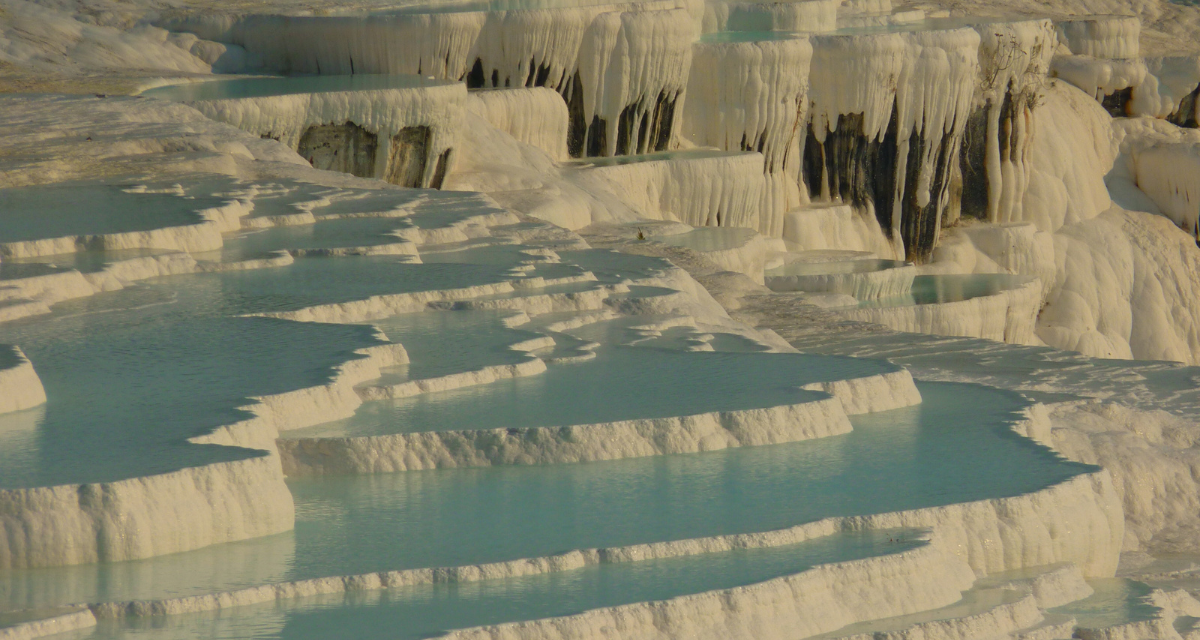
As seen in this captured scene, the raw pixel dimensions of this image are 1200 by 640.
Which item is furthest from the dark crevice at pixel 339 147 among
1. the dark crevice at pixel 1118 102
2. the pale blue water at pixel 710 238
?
the dark crevice at pixel 1118 102

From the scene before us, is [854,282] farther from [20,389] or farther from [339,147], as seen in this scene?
[20,389]

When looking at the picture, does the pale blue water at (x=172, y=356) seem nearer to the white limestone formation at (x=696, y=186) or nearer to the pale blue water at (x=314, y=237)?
A: the pale blue water at (x=314, y=237)

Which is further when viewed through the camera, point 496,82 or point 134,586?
point 496,82


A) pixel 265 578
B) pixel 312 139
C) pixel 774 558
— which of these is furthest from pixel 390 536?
pixel 312 139

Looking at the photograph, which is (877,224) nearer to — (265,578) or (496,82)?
(496,82)

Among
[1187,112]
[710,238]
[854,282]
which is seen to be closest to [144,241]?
[710,238]

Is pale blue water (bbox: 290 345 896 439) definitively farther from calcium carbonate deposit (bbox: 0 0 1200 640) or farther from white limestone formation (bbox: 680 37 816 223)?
white limestone formation (bbox: 680 37 816 223)
